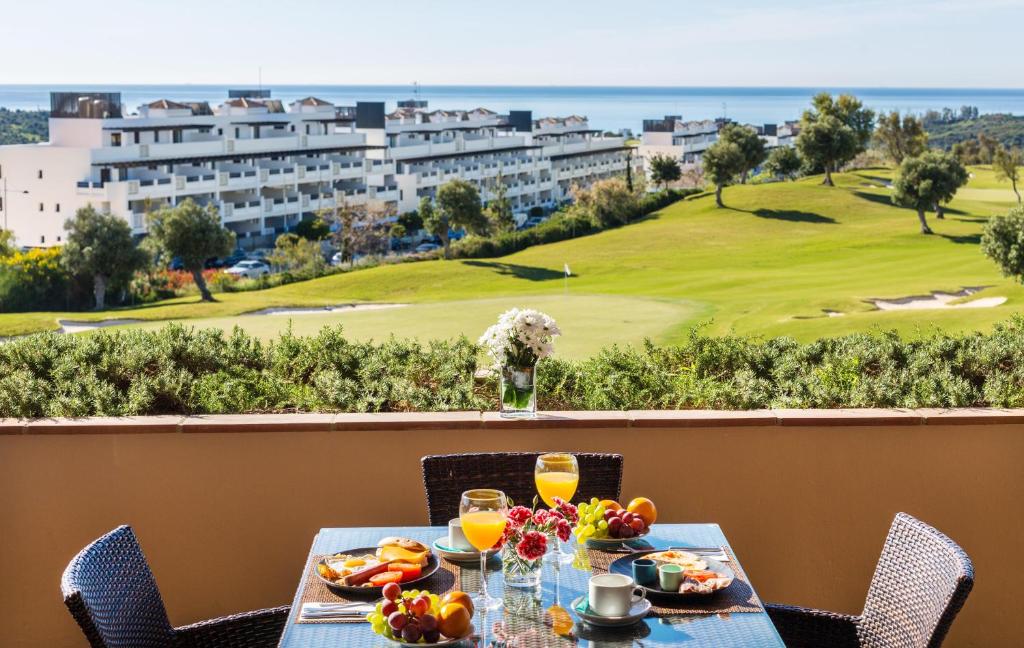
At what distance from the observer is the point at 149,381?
13.5 ft

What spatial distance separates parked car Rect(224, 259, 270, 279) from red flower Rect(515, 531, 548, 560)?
38.7 meters

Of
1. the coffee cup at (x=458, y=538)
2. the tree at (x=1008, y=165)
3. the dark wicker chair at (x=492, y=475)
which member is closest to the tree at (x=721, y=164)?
the tree at (x=1008, y=165)

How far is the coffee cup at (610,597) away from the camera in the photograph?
88.4 inches

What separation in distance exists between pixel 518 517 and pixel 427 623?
0.86 ft

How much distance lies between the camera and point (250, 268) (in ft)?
136

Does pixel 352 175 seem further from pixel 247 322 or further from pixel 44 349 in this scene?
pixel 44 349

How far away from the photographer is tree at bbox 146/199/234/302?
2820 centimetres

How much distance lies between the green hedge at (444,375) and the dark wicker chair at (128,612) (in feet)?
4.61

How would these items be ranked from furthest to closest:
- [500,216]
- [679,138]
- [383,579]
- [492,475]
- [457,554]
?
[679,138] → [500,216] → [492,475] → [457,554] → [383,579]

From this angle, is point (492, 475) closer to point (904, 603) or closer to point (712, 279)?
point (904, 603)

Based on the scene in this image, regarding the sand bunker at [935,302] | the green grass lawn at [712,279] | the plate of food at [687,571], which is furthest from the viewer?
Answer: the sand bunker at [935,302]

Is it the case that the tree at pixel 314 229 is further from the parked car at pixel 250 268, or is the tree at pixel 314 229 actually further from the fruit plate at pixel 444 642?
the fruit plate at pixel 444 642

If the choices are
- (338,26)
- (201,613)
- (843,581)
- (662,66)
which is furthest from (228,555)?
(338,26)

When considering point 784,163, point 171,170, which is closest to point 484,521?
point 171,170
